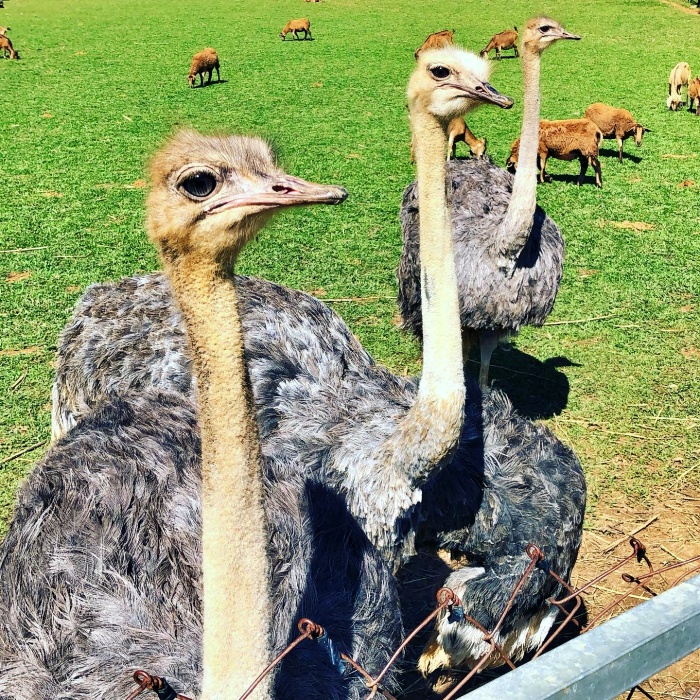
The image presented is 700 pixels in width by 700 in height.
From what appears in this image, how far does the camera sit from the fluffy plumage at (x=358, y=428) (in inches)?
128

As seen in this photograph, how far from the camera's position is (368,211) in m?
8.50

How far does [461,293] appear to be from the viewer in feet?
17.0

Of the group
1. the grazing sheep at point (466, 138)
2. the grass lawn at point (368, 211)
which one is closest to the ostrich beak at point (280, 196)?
the grass lawn at point (368, 211)

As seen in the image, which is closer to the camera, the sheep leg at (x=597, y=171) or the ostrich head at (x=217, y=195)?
the ostrich head at (x=217, y=195)

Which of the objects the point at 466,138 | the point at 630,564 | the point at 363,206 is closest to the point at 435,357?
the point at 630,564

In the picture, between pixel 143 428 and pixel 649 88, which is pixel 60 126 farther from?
pixel 143 428

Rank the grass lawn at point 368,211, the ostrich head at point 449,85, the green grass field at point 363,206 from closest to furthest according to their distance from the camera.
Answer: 1. the ostrich head at point 449,85
2. the grass lawn at point 368,211
3. the green grass field at point 363,206

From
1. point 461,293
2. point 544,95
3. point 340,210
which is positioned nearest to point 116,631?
point 461,293

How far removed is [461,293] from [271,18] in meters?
18.1

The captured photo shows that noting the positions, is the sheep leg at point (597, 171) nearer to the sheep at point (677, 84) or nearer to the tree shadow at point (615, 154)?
the tree shadow at point (615, 154)

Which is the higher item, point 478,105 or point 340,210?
point 478,105

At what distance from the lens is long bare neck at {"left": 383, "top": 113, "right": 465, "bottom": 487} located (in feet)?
10.1

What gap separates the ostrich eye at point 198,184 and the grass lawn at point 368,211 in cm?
26

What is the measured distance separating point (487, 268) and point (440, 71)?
177cm
